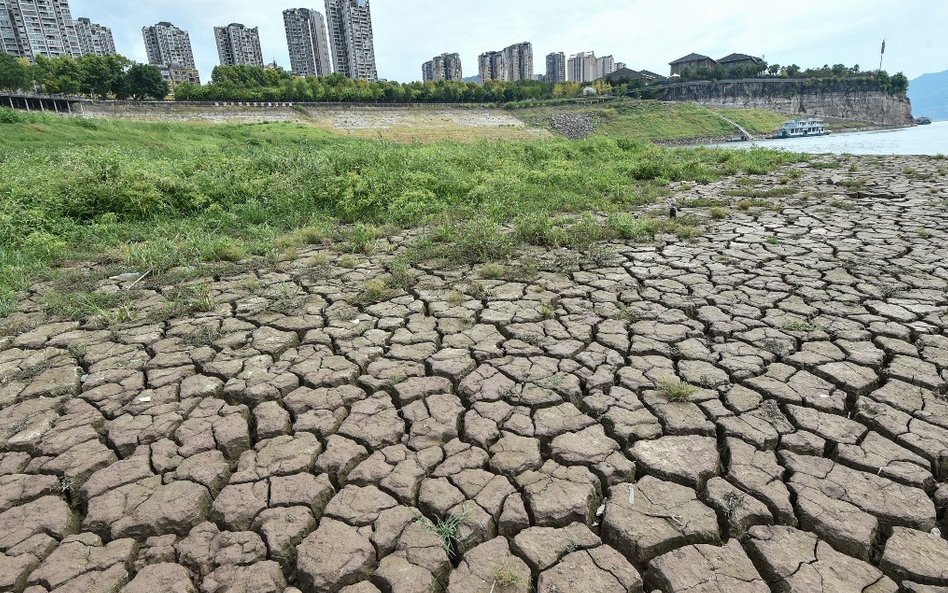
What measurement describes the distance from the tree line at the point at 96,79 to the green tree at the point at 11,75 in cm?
17

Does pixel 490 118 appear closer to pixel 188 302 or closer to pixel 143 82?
pixel 143 82

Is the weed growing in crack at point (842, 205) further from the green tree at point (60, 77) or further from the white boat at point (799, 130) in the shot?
the green tree at point (60, 77)

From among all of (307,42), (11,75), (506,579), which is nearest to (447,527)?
(506,579)

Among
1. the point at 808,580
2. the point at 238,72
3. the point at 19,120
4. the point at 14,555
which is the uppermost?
the point at 238,72

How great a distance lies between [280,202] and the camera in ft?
25.9

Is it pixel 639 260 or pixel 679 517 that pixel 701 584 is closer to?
pixel 679 517

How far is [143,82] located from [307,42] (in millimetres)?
57640

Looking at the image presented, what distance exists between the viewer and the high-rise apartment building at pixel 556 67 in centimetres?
11744

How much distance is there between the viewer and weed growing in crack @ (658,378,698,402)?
2988 millimetres

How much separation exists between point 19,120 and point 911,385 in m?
20.1

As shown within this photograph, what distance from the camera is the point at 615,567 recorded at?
2.00 meters

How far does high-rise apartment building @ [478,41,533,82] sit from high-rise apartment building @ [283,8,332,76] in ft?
98.3

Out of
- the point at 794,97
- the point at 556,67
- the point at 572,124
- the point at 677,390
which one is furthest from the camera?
the point at 556,67

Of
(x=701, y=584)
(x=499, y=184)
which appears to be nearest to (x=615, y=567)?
(x=701, y=584)
